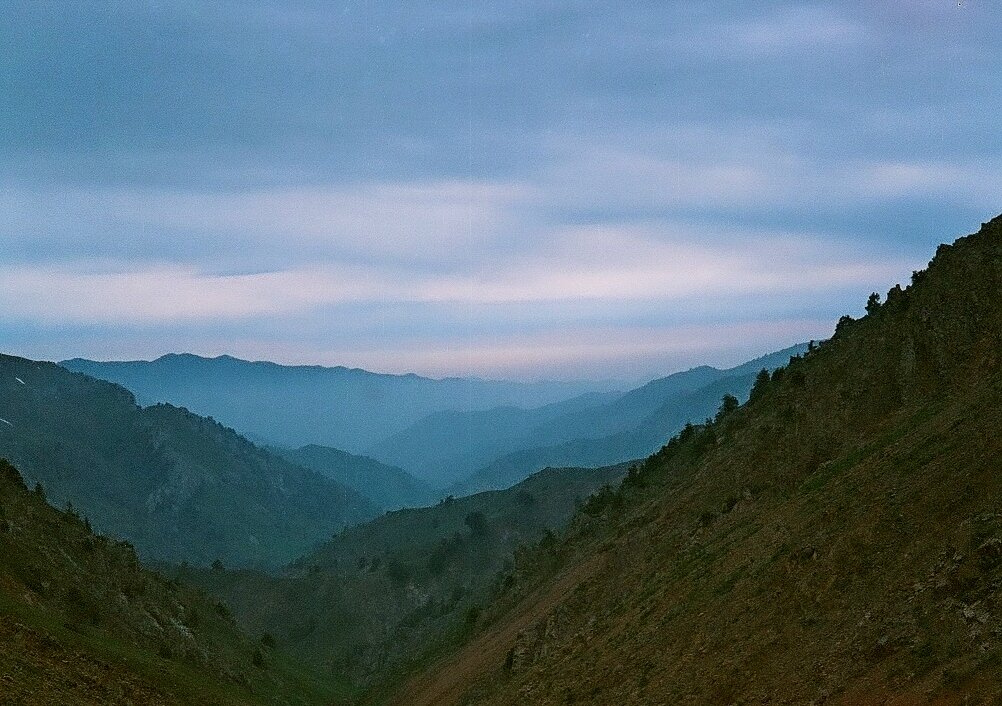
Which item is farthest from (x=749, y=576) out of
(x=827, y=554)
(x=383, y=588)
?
(x=383, y=588)

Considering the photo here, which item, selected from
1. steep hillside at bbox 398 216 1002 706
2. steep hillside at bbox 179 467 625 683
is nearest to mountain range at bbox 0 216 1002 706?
steep hillside at bbox 398 216 1002 706

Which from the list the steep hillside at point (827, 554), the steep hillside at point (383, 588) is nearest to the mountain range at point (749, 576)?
the steep hillside at point (827, 554)

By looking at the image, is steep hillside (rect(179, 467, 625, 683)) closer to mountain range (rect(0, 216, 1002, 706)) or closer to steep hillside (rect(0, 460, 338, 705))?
steep hillside (rect(0, 460, 338, 705))

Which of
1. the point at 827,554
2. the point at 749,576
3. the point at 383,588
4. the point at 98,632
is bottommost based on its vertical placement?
the point at 383,588

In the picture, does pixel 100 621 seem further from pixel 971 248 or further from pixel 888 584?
pixel 971 248

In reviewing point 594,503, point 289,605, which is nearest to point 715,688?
point 594,503

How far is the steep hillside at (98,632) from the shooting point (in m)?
22.9

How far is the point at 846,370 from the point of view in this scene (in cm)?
3462

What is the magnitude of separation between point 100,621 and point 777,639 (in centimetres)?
3018

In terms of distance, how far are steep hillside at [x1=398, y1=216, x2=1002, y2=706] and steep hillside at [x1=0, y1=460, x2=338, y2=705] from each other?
1255cm

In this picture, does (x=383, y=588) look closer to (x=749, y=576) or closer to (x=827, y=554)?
(x=749, y=576)

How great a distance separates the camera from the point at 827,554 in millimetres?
20062

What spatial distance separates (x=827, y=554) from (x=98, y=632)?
2933 centimetres

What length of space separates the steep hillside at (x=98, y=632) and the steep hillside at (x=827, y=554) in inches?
494
